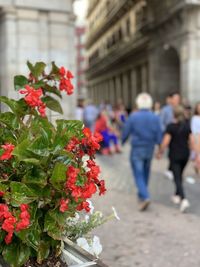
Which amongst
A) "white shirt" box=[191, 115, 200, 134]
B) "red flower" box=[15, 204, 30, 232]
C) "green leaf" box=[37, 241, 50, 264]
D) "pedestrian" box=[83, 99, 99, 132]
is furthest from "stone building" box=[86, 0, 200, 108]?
"red flower" box=[15, 204, 30, 232]

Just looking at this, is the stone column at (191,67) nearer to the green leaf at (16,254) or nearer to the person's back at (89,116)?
the person's back at (89,116)

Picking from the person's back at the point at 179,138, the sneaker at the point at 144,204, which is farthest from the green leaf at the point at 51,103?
the person's back at the point at 179,138

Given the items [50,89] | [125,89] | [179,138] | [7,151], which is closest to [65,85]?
[50,89]

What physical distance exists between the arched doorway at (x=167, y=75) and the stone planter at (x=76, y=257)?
24.2m

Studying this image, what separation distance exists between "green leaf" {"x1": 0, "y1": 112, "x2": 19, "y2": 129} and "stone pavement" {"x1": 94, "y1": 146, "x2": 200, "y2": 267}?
8.18 feet

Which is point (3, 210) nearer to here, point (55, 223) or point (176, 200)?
point (55, 223)

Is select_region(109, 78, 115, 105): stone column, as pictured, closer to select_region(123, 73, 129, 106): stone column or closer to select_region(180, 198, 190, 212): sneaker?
select_region(123, 73, 129, 106): stone column

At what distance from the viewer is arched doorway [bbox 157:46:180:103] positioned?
1049 inches

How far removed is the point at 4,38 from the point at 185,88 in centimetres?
1237

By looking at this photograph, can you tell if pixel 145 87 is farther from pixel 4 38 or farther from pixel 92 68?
pixel 92 68

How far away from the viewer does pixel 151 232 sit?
607cm

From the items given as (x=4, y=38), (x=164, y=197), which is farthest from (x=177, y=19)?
(x=164, y=197)

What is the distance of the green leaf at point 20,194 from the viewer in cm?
239

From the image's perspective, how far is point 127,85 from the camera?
3941 centimetres
